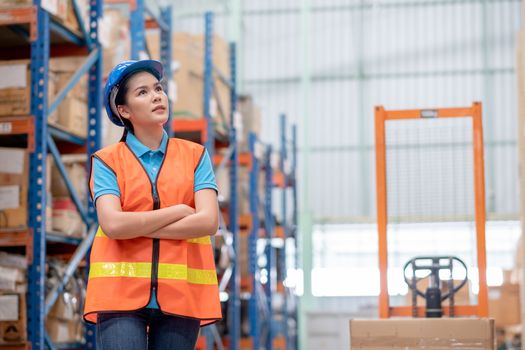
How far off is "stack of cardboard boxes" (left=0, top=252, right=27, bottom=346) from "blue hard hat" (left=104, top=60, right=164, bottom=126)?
90.8 inches

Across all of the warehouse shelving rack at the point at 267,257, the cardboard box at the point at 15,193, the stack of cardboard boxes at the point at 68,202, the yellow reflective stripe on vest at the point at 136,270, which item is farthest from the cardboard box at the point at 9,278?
the warehouse shelving rack at the point at 267,257

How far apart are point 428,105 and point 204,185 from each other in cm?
1783

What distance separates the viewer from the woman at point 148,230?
308 centimetres

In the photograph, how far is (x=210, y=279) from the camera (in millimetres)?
3260

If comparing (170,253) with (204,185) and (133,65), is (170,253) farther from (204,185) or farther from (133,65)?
(133,65)

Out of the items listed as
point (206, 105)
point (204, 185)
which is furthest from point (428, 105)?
point (204, 185)

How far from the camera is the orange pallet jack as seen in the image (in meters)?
6.38

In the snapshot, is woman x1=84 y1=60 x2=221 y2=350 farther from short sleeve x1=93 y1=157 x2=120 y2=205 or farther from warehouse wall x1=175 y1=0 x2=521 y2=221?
warehouse wall x1=175 y1=0 x2=521 y2=221

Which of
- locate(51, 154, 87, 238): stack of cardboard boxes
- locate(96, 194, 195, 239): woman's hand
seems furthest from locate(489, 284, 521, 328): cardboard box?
locate(96, 194, 195, 239): woman's hand

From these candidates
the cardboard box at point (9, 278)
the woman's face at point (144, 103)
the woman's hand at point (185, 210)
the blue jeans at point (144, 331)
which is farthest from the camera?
the cardboard box at point (9, 278)

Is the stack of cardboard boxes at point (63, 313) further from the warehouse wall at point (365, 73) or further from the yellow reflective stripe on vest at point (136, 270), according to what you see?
the warehouse wall at point (365, 73)

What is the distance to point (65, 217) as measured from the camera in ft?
20.2

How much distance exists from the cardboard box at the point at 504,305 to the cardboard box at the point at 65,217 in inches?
350

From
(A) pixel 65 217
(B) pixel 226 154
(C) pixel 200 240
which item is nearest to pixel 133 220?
(C) pixel 200 240
